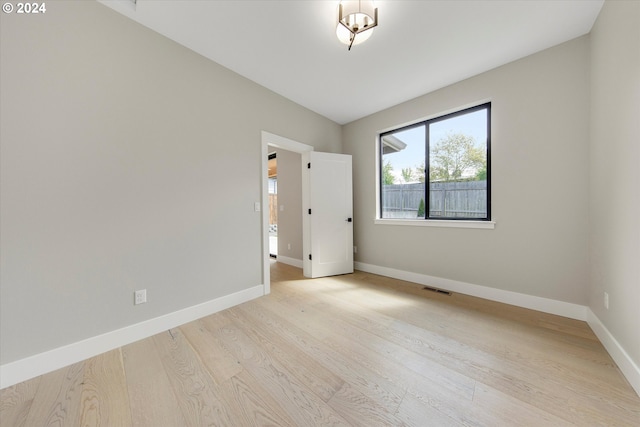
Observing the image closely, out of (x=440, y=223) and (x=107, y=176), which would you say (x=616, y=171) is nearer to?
(x=440, y=223)

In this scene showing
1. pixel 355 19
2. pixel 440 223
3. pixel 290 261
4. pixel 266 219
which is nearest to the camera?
pixel 355 19

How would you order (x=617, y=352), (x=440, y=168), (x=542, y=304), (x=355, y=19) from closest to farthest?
(x=617, y=352), (x=355, y=19), (x=542, y=304), (x=440, y=168)

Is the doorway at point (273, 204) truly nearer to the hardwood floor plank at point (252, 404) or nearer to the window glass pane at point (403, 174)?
the window glass pane at point (403, 174)

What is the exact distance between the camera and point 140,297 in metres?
1.92

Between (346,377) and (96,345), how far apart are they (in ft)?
6.15

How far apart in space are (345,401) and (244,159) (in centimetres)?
242

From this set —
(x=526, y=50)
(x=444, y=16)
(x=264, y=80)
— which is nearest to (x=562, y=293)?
(x=526, y=50)

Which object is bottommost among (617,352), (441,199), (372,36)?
(617,352)

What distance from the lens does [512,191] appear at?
244cm

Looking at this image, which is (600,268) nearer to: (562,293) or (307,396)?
(562,293)

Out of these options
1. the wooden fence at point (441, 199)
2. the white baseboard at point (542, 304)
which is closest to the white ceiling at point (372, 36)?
the wooden fence at point (441, 199)

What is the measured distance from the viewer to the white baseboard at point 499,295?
215 cm

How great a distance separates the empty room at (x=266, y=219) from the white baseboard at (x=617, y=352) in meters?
0.02

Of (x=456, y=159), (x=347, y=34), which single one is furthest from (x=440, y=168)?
(x=347, y=34)
